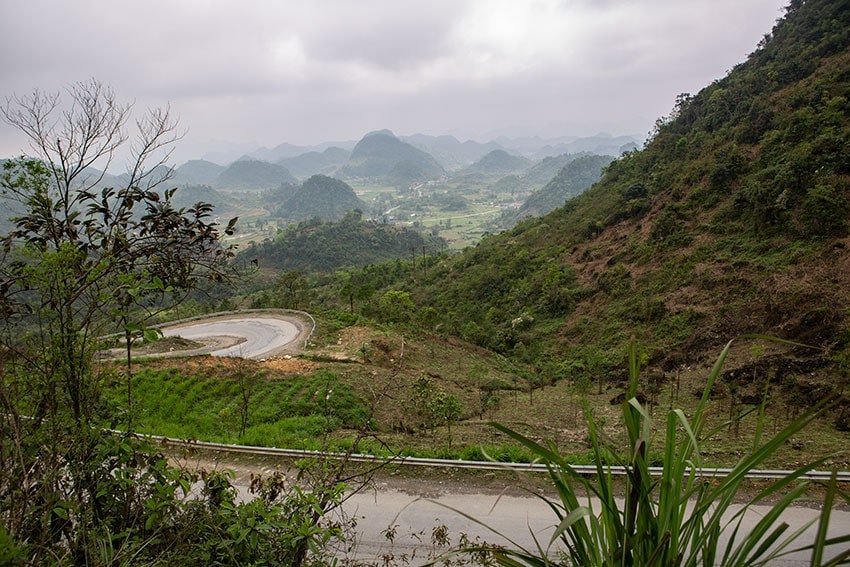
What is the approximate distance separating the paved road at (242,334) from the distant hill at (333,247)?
175ft

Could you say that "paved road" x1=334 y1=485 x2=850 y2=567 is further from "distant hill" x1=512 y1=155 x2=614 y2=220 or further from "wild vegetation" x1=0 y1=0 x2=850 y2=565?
"distant hill" x1=512 y1=155 x2=614 y2=220

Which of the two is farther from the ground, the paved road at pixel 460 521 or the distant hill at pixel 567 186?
the distant hill at pixel 567 186

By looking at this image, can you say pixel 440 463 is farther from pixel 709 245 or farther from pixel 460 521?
pixel 709 245

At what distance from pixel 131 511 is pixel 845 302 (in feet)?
64.5

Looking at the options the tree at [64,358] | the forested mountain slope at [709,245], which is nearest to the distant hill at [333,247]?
the forested mountain slope at [709,245]

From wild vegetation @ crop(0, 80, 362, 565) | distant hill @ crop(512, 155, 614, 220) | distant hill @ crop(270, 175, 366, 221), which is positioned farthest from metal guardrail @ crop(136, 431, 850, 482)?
distant hill @ crop(270, 175, 366, 221)

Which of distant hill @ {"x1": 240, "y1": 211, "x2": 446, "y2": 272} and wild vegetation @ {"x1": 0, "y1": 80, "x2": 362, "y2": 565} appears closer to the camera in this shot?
wild vegetation @ {"x1": 0, "y1": 80, "x2": 362, "y2": 565}

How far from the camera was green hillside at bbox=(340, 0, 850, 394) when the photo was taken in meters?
17.4

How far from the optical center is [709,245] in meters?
23.1

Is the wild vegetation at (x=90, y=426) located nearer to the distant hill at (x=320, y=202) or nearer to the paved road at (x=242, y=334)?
the paved road at (x=242, y=334)

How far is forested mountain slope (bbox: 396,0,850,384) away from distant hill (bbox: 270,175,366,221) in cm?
11796

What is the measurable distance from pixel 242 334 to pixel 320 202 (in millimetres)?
141795

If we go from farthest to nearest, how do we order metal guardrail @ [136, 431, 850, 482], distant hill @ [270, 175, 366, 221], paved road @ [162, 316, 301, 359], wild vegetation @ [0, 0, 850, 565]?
1. distant hill @ [270, 175, 366, 221]
2. paved road @ [162, 316, 301, 359]
3. metal guardrail @ [136, 431, 850, 482]
4. wild vegetation @ [0, 0, 850, 565]

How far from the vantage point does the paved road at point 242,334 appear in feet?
61.6
